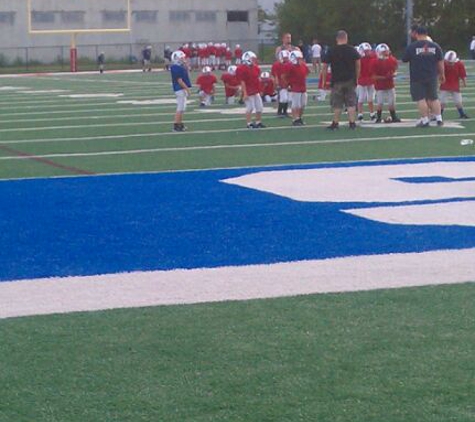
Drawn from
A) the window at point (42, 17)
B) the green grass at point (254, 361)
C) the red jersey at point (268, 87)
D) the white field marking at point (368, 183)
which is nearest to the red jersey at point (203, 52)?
the window at point (42, 17)

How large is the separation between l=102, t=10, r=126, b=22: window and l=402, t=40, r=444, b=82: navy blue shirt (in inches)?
1737

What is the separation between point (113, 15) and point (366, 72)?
43.0 meters

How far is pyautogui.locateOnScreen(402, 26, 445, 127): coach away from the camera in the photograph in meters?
17.5

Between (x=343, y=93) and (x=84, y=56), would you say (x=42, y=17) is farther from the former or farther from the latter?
(x=343, y=93)

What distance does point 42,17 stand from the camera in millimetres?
59688

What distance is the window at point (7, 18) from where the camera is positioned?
59.2 m

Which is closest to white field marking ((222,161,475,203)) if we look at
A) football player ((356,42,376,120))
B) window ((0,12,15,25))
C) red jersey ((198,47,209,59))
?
football player ((356,42,376,120))

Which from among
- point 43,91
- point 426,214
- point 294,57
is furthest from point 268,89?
point 426,214

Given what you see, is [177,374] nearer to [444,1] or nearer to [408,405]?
[408,405]

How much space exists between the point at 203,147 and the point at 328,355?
10.2 meters

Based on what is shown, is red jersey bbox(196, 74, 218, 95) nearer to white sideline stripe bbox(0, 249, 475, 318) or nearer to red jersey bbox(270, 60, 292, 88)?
red jersey bbox(270, 60, 292, 88)

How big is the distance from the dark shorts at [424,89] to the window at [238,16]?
47988 millimetres

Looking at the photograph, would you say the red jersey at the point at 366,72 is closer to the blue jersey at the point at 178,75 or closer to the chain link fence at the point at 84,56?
the blue jersey at the point at 178,75

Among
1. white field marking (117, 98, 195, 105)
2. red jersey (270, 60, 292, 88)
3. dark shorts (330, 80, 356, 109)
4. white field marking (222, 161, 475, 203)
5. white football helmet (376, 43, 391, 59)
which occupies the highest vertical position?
white football helmet (376, 43, 391, 59)
